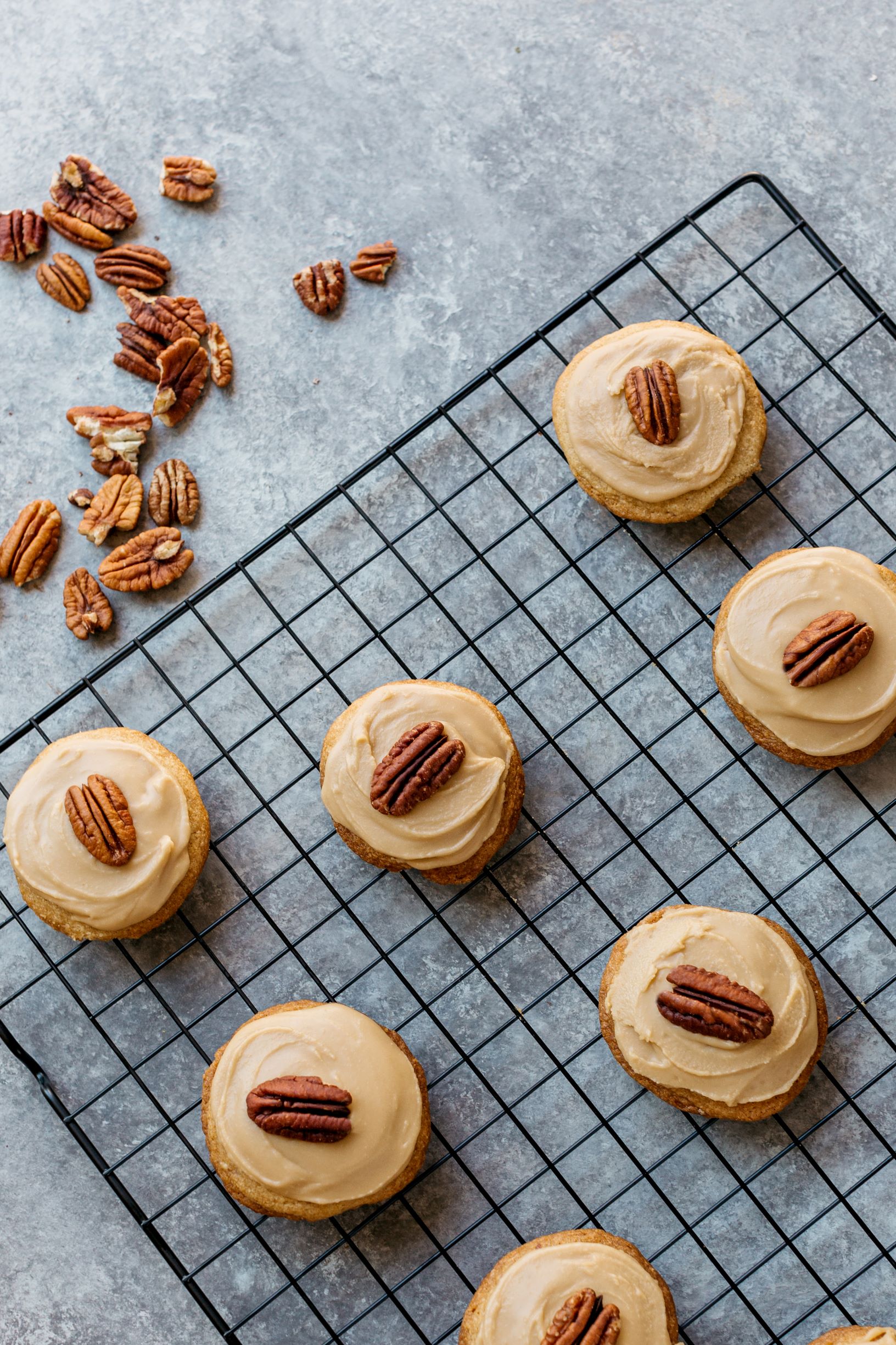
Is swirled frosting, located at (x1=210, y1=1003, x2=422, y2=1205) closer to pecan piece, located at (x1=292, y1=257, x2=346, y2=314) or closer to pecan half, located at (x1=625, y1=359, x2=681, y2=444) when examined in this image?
pecan half, located at (x1=625, y1=359, x2=681, y2=444)

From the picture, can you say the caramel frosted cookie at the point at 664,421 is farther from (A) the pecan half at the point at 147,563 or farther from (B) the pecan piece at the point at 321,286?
(A) the pecan half at the point at 147,563

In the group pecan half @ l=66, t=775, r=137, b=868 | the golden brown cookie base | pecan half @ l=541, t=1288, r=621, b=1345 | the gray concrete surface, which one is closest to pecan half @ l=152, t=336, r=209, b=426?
the gray concrete surface

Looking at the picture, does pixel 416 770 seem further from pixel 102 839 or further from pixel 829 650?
pixel 829 650

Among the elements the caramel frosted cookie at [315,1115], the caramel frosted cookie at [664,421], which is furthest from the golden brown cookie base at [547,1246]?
the caramel frosted cookie at [664,421]

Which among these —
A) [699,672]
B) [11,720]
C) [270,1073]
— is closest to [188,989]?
[270,1073]

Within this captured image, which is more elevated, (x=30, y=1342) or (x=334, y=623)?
(x=334, y=623)

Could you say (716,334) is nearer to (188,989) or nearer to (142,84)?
(142,84)

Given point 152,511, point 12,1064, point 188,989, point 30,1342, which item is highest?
point 152,511
